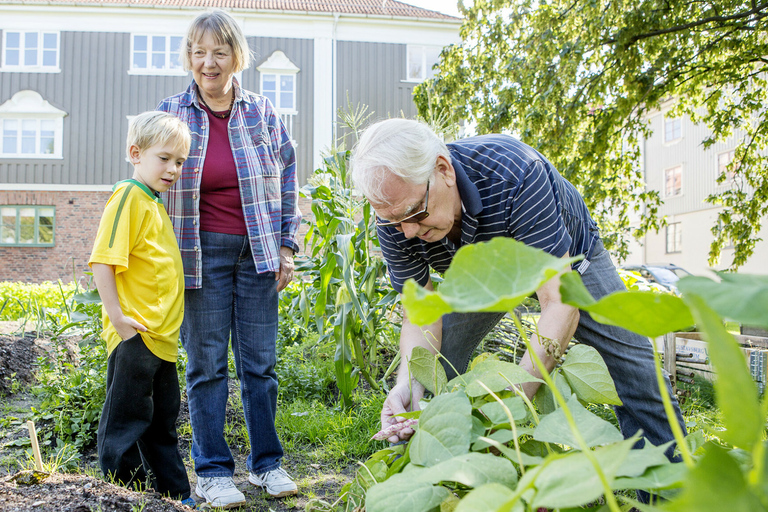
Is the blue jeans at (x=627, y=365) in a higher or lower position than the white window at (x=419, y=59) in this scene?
lower

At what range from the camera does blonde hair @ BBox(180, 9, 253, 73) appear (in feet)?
7.10

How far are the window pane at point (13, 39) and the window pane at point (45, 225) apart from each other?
4.67 m

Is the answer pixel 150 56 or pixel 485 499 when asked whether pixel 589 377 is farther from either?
pixel 150 56

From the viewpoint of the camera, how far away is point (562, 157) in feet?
20.2

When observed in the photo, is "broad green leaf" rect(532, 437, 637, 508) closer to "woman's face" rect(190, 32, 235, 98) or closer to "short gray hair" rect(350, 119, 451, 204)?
"short gray hair" rect(350, 119, 451, 204)

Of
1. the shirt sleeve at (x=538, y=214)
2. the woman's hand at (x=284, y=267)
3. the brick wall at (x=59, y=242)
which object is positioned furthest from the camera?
the brick wall at (x=59, y=242)

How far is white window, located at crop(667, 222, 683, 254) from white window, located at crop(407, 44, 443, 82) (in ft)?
39.2

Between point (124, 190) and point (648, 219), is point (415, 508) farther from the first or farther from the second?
point (648, 219)

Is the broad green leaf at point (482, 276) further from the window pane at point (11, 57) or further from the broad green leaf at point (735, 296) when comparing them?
the window pane at point (11, 57)

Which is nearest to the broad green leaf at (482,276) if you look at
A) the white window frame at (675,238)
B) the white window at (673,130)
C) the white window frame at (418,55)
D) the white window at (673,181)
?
the white window frame at (418,55)

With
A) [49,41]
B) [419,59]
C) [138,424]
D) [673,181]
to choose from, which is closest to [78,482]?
[138,424]

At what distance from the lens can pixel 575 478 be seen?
0.39 m

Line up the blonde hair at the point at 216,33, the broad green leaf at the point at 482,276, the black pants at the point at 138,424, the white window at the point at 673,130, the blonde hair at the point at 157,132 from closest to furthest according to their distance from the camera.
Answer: the broad green leaf at the point at 482,276
the black pants at the point at 138,424
the blonde hair at the point at 157,132
the blonde hair at the point at 216,33
the white window at the point at 673,130

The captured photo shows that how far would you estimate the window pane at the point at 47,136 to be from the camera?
50.0 feet
